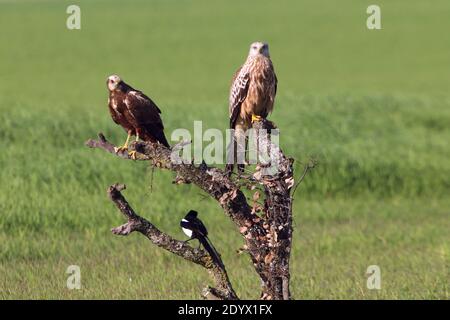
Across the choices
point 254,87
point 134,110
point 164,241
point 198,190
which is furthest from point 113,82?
point 198,190

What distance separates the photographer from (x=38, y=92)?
30.3 meters

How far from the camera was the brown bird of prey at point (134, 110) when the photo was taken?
980 centimetres

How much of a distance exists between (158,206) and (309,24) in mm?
34833

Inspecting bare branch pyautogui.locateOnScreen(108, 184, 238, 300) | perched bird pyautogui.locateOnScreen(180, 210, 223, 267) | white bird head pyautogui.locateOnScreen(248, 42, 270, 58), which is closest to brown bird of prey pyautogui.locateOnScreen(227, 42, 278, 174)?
white bird head pyautogui.locateOnScreen(248, 42, 270, 58)

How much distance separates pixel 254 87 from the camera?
444 inches

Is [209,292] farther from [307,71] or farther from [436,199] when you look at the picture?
[307,71]

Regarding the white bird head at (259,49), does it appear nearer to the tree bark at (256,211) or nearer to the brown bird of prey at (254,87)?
the brown bird of prey at (254,87)

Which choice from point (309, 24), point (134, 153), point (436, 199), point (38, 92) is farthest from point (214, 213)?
point (309, 24)

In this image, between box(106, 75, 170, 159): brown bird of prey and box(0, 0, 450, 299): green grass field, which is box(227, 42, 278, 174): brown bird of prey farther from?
box(0, 0, 450, 299): green grass field

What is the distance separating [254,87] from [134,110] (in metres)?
1.91

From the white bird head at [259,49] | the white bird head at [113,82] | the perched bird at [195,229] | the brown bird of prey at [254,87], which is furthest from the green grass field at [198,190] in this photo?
the white bird head at [259,49]

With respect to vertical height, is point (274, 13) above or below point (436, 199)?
above

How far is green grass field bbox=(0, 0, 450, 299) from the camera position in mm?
13070

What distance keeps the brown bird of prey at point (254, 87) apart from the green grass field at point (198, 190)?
189cm
